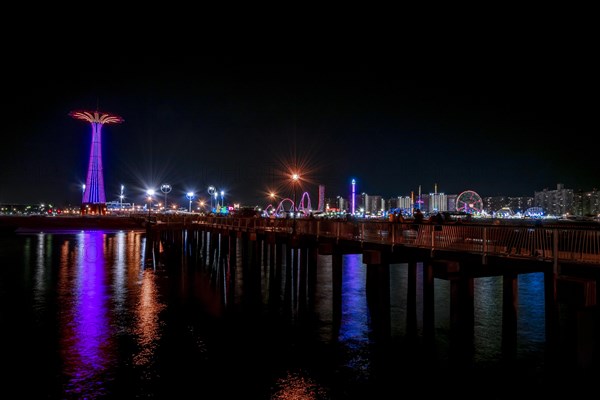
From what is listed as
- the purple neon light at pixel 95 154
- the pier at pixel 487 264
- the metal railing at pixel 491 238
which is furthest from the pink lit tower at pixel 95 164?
the metal railing at pixel 491 238

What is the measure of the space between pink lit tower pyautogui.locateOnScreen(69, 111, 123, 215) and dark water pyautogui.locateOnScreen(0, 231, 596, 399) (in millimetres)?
90573

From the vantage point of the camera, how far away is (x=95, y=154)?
11869cm

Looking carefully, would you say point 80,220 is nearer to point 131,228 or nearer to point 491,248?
point 131,228

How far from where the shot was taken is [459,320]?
56.1 feet

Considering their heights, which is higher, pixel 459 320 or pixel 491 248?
pixel 491 248

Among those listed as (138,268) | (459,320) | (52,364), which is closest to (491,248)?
(459,320)

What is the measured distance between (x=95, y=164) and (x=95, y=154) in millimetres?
2753

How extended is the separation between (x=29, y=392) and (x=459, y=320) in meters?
14.2

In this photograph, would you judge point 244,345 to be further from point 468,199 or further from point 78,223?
point 78,223

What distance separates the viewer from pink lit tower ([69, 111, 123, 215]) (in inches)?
4702

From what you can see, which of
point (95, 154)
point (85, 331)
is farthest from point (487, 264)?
point (95, 154)

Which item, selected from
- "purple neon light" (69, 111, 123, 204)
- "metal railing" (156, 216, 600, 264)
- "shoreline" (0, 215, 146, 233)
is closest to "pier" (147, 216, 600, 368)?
"metal railing" (156, 216, 600, 264)

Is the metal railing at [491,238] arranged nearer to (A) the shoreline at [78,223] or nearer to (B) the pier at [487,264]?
(B) the pier at [487,264]

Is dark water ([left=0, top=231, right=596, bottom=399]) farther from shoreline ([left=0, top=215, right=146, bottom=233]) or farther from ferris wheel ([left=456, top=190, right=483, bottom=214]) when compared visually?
shoreline ([left=0, top=215, right=146, bottom=233])
